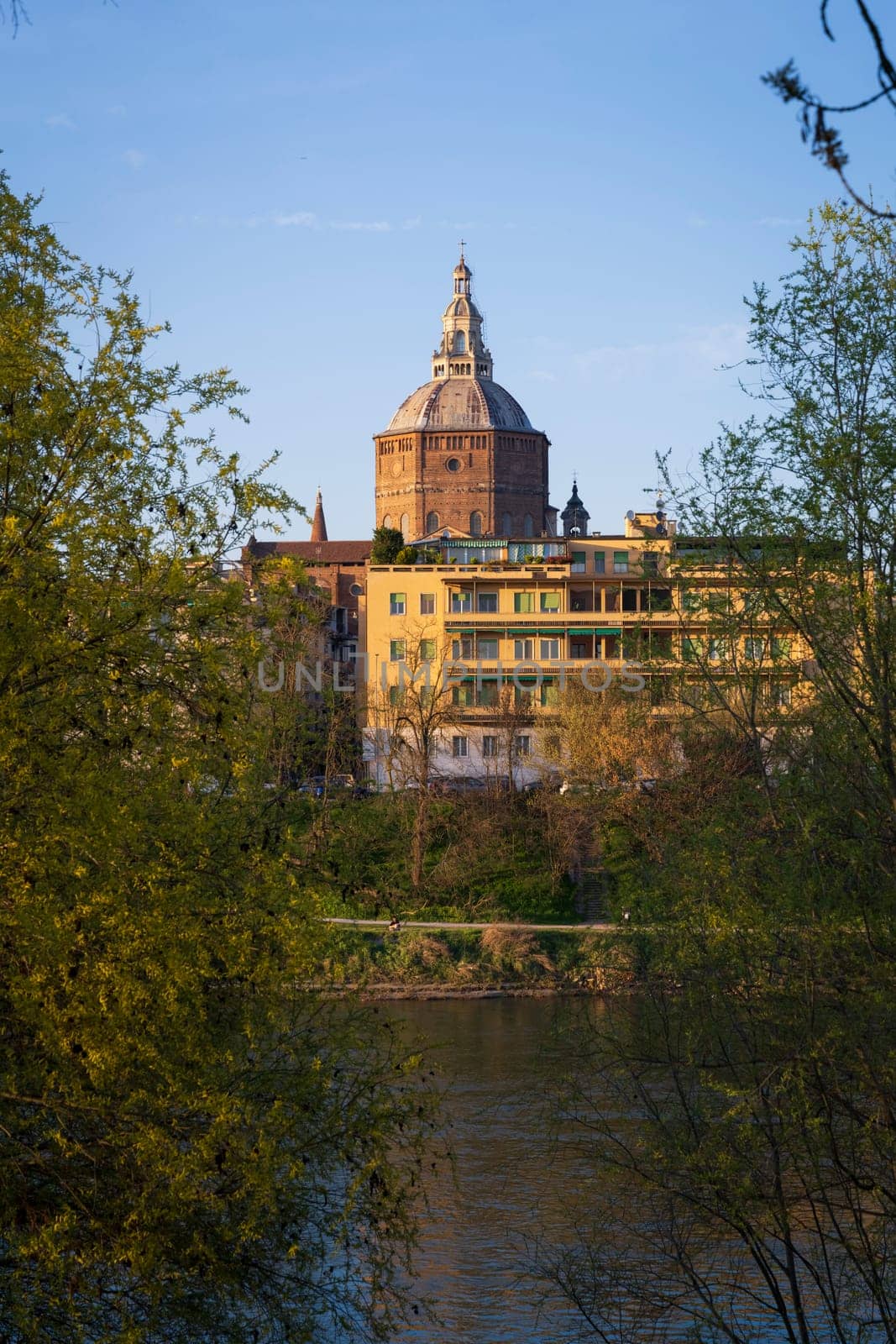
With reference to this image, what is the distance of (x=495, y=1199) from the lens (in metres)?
19.7

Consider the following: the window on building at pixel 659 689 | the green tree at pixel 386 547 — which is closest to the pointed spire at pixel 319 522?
the green tree at pixel 386 547

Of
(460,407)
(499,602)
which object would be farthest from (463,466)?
(499,602)

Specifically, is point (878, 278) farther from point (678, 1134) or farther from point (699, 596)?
point (678, 1134)

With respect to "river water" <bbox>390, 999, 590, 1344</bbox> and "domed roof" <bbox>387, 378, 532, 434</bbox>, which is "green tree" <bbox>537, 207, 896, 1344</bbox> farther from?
"domed roof" <bbox>387, 378, 532, 434</bbox>

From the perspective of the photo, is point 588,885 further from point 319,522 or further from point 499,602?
point 319,522

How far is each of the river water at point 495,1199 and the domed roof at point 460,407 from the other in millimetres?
80962

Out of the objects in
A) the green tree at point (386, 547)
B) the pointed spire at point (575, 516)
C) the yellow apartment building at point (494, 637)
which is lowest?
the yellow apartment building at point (494, 637)

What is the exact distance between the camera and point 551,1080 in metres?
13.2

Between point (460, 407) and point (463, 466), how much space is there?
468cm

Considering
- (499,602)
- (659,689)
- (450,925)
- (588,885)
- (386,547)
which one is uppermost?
→ (386,547)

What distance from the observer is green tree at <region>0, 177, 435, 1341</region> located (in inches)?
332

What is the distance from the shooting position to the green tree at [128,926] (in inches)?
332

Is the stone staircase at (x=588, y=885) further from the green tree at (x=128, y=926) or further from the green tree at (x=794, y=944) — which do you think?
the green tree at (x=128, y=926)

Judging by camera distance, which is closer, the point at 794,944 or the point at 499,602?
the point at 794,944
